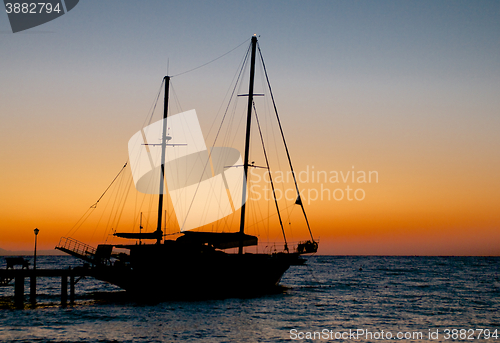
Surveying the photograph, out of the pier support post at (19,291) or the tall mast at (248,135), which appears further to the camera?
the tall mast at (248,135)

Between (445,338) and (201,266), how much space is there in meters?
20.8

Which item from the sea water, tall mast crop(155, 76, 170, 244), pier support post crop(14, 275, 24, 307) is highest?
tall mast crop(155, 76, 170, 244)

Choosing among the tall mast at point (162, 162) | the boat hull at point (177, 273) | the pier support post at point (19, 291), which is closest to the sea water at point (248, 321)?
the pier support post at point (19, 291)

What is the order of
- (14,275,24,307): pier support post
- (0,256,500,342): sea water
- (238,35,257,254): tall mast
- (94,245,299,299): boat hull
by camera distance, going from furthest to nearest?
(238,35,257,254): tall mast
(94,245,299,299): boat hull
(14,275,24,307): pier support post
(0,256,500,342): sea water

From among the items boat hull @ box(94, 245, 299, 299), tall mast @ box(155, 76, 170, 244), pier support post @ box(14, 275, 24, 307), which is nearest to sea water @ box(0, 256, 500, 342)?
pier support post @ box(14, 275, 24, 307)

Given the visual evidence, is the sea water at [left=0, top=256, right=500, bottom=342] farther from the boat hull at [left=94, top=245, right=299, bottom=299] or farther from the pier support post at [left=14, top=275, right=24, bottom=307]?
the boat hull at [left=94, top=245, right=299, bottom=299]

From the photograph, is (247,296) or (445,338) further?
(247,296)

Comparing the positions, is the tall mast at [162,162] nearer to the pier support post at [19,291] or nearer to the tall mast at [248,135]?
the tall mast at [248,135]

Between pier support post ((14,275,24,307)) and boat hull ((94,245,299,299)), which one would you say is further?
boat hull ((94,245,299,299))

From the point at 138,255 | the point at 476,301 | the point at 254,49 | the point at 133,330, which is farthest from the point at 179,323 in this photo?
the point at 476,301

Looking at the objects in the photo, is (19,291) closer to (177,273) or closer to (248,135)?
(177,273)

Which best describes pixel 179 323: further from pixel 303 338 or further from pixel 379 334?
pixel 379 334

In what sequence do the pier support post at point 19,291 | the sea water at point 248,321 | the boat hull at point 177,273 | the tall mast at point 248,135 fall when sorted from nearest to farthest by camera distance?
the sea water at point 248,321 → the pier support post at point 19,291 → the boat hull at point 177,273 → the tall mast at point 248,135

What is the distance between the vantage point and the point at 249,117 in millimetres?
44562
